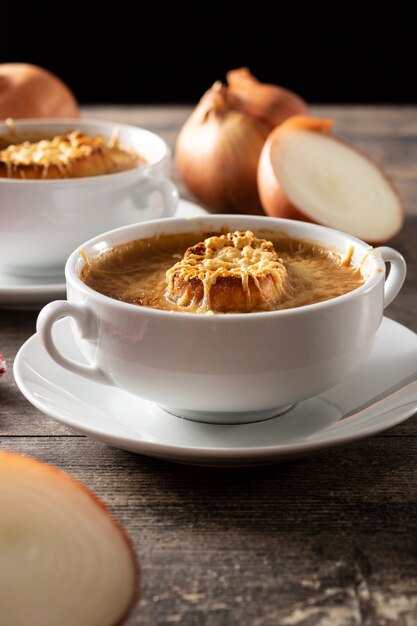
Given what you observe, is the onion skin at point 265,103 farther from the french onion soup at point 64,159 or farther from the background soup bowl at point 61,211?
the background soup bowl at point 61,211

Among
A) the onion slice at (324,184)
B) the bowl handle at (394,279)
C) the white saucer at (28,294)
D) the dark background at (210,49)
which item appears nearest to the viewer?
the bowl handle at (394,279)

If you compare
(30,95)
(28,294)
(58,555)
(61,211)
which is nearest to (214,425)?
(58,555)

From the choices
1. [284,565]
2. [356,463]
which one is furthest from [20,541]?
[356,463]

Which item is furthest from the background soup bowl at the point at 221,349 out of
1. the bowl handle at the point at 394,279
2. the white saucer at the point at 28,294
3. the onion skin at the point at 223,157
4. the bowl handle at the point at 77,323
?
the onion skin at the point at 223,157

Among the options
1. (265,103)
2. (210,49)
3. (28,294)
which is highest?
(265,103)

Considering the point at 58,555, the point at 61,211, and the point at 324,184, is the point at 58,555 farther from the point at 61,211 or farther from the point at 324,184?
the point at 324,184

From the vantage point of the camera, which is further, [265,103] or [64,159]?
[265,103]

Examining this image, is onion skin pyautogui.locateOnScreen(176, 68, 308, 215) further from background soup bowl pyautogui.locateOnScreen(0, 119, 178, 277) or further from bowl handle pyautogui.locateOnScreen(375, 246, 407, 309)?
bowl handle pyautogui.locateOnScreen(375, 246, 407, 309)
